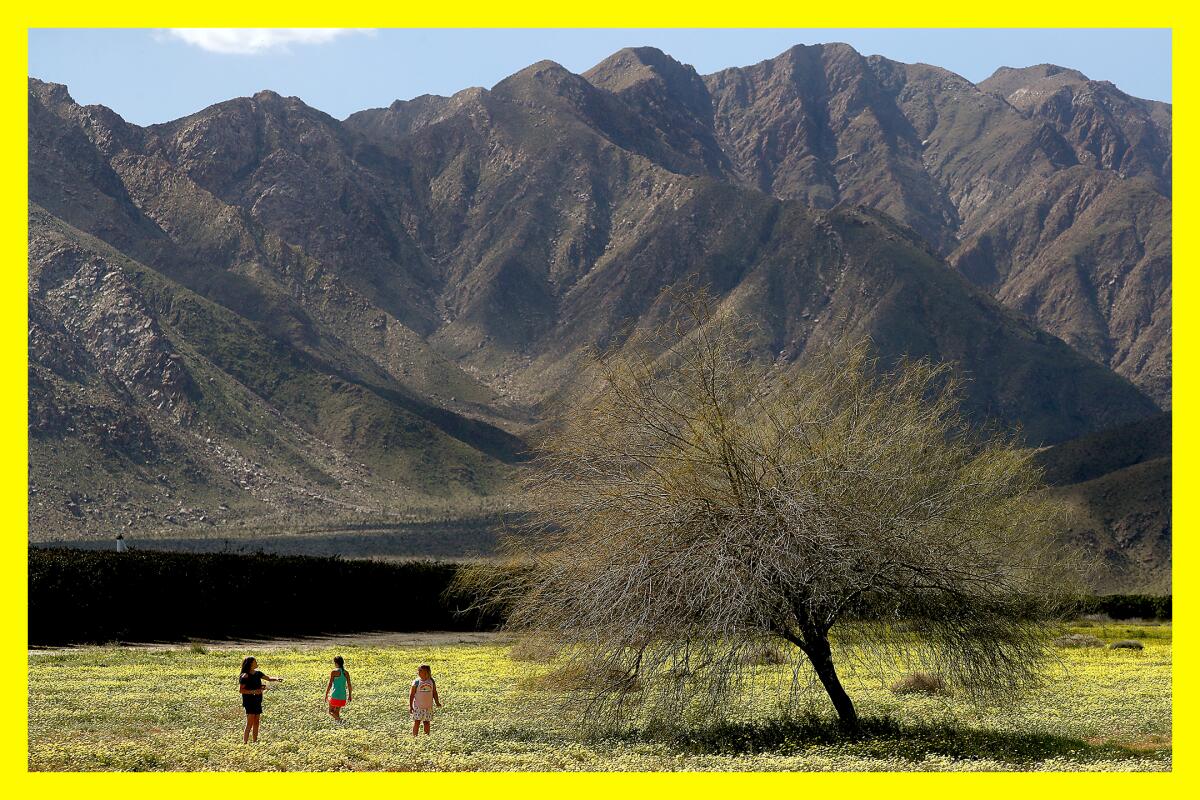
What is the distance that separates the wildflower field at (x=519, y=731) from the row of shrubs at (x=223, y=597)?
6525 mm

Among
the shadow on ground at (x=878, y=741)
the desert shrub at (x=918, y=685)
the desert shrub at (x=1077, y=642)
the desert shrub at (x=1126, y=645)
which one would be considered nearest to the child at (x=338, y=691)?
the shadow on ground at (x=878, y=741)

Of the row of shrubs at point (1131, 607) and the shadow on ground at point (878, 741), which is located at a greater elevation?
the shadow on ground at point (878, 741)

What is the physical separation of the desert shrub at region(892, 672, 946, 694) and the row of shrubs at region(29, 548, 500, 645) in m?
18.7

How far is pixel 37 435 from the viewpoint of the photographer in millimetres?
102875

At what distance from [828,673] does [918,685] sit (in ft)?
21.4

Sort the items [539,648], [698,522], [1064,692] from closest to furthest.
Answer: [698,522], [539,648], [1064,692]

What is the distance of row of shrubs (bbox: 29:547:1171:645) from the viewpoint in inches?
1359

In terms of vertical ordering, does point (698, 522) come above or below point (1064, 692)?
above

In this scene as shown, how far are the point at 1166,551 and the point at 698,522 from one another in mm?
74948

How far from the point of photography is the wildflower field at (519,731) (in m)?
16.1

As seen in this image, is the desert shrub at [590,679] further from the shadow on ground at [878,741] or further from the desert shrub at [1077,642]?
the desert shrub at [1077,642]

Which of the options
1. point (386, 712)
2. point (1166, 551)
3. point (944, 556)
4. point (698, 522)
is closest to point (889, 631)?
point (944, 556)
